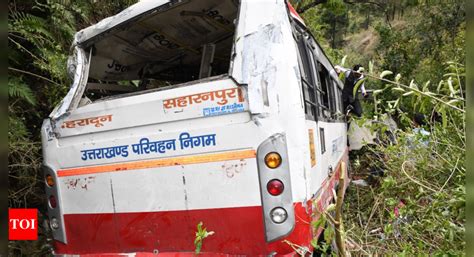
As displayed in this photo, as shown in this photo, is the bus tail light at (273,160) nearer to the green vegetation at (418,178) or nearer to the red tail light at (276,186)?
the red tail light at (276,186)

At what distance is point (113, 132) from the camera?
3.32m

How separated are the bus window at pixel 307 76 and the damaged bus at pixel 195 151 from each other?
0.09 feet

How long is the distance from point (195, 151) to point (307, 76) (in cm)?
127

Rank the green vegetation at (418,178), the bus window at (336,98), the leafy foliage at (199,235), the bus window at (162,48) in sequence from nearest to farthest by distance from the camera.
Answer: the green vegetation at (418,178) → the leafy foliage at (199,235) → the bus window at (162,48) → the bus window at (336,98)

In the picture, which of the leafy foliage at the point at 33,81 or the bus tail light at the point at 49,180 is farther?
the leafy foliage at the point at 33,81

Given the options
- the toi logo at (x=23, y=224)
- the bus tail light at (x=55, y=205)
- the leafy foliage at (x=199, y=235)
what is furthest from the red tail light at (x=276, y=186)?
the toi logo at (x=23, y=224)

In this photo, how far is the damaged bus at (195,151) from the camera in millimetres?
2859

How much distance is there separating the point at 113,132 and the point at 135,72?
1584 millimetres

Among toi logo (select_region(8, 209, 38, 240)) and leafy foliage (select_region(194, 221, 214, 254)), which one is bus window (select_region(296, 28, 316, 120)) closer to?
leafy foliage (select_region(194, 221, 214, 254))

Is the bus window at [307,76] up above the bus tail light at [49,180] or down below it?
above

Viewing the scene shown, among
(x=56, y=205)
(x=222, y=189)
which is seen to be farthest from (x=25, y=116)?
(x=222, y=189)

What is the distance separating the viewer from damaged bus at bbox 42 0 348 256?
113 inches

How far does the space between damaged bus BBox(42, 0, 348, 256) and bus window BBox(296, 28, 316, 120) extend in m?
0.03

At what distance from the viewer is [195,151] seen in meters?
3.05
